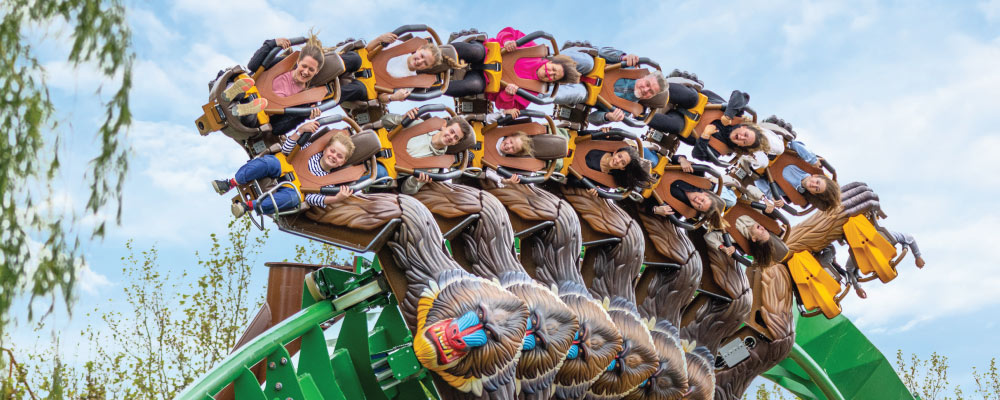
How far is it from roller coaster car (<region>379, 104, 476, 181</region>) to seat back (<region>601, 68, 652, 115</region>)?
5.39 ft

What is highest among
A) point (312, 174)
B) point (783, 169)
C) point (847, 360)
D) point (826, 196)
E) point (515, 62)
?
point (515, 62)

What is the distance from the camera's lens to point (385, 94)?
7352mm

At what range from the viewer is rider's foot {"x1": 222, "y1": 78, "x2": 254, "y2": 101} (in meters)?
6.46

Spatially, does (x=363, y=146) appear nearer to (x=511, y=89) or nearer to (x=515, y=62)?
(x=511, y=89)

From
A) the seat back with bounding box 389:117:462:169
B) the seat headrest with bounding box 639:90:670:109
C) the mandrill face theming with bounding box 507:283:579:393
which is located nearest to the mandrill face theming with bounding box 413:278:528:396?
the mandrill face theming with bounding box 507:283:579:393

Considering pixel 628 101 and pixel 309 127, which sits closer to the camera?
pixel 309 127

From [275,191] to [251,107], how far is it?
0.57 metres

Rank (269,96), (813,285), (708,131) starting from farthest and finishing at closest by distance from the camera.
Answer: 1. (813,285)
2. (708,131)
3. (269,96)

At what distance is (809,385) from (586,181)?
16.8ft

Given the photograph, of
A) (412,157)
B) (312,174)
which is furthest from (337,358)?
(412,157)

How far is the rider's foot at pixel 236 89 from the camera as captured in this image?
21.2 ft

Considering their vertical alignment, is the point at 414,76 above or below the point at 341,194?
above

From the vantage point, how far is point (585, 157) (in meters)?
8.57

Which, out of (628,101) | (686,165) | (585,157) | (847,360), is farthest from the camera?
(847,360)
